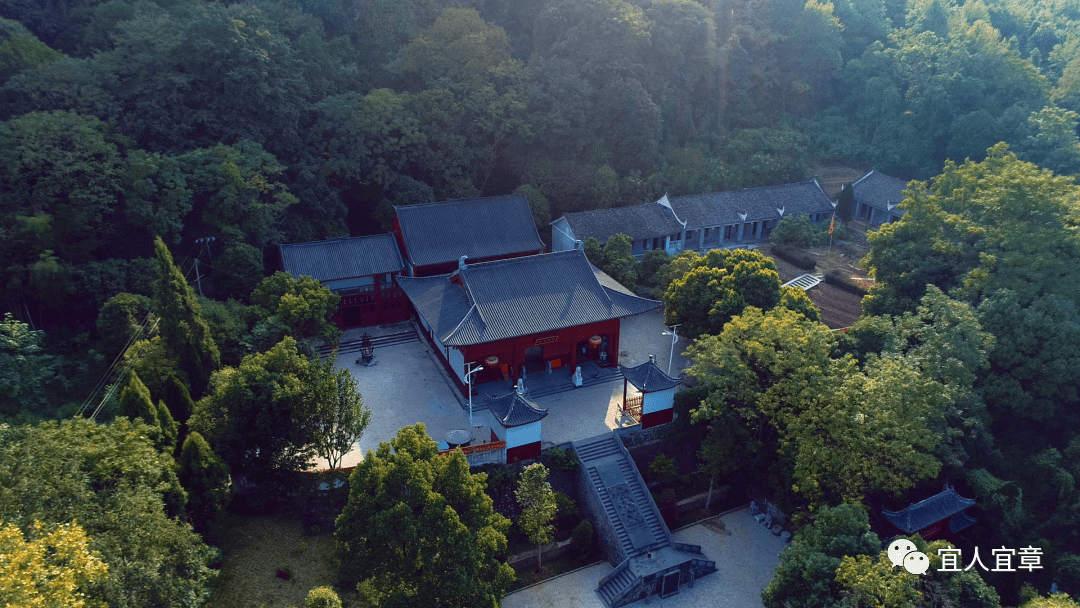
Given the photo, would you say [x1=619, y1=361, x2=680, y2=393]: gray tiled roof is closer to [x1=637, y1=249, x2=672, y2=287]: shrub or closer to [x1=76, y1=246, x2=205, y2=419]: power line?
[x1=637, y1=249, x2=672, y2=287]: shrub

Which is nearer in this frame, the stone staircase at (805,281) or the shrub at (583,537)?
the shrub at (583,537)

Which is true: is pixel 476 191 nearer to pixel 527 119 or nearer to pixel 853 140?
pixel 527 119

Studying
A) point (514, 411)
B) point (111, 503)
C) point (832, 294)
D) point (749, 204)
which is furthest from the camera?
point (749, 204)

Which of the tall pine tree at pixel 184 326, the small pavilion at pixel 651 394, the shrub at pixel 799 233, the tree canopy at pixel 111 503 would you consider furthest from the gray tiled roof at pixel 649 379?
the shrub at pixel 799 233

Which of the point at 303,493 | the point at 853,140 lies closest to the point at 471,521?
the point at 303,493

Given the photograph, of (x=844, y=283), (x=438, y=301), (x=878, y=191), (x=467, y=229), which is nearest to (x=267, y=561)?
(x=438, y=301)

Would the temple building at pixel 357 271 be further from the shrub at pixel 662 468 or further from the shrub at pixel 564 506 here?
the shrub at pixel 662 468

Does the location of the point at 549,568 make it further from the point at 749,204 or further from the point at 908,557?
the point at 749,204

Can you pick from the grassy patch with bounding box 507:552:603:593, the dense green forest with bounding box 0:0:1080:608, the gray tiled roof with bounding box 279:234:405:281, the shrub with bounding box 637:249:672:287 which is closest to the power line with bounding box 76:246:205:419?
the dense green forest with bounding box 0:0:1080:608
